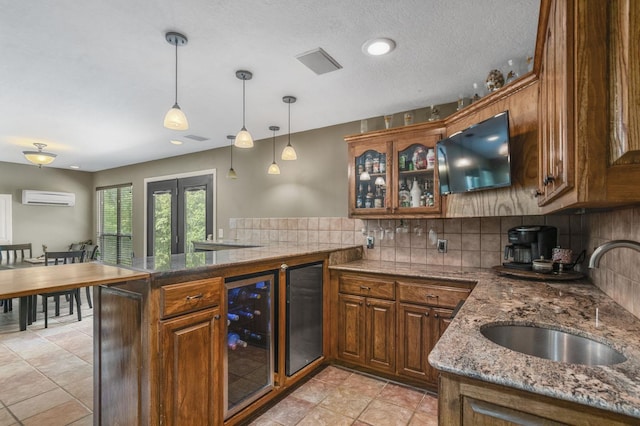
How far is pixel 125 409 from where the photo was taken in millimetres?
1619

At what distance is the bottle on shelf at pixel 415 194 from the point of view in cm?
284

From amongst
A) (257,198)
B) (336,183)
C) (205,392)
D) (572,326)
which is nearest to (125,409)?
(205,392)

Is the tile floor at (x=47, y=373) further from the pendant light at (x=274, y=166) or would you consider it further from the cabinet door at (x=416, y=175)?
the cabinet door at (x=416, y=175)

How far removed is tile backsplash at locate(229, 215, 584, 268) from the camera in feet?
8.27

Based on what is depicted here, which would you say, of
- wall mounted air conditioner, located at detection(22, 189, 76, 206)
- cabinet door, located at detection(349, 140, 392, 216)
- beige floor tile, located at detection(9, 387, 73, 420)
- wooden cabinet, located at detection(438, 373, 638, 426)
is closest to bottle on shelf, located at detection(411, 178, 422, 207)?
cabinet door, located at detection(349, 140, 392, 216)

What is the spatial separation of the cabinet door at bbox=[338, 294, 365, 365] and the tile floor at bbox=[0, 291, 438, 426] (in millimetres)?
156

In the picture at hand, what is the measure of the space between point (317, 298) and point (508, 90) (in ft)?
7.01

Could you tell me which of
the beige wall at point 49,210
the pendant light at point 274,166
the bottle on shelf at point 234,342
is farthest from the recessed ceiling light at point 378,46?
the beige wall at point 49,210

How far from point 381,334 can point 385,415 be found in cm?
60

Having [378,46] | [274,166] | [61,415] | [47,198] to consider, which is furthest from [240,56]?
[47,198]

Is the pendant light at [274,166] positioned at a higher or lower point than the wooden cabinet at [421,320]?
higher

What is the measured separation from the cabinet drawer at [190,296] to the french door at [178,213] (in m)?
3.32

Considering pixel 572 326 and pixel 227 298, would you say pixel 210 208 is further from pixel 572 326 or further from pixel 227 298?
pixel 572 326

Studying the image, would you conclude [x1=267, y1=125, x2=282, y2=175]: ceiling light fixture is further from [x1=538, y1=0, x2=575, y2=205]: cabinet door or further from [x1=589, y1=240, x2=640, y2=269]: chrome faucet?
[x1=589, y1=240, x2=640, y2=269]: chrome faucet
